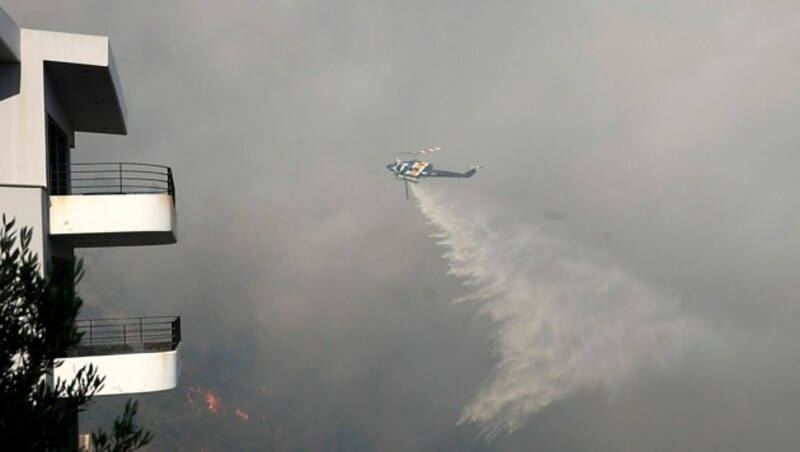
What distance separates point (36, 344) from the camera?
11.8m

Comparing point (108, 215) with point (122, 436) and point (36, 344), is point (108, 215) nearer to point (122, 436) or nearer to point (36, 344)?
point (36, 344)

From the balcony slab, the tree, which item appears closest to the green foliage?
the tree

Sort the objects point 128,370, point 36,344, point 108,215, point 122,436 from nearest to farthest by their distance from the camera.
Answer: point 36,344 → point 122,436 → point 108,215 → point 128,370

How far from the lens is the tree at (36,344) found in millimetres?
11445

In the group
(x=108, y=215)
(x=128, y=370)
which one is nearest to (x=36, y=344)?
(x=108, y=215)

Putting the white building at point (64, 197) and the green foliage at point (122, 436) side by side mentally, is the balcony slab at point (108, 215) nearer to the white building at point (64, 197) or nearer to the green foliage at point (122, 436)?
the white building at point (64, 197)

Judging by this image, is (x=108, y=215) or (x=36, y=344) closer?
(x=36, y=344)

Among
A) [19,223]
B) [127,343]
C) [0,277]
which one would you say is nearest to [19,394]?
[0,277]

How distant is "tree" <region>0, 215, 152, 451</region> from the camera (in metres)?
11.4

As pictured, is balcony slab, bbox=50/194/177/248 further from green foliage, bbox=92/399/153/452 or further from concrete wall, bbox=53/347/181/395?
green foliage, bbox=92/399/153/452

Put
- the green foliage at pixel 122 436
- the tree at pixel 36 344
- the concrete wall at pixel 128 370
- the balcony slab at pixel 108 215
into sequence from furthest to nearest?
the concrete wall at pixel 128 370
the balcony slab at pixel 108 215
the green foliage at pixel 122 436
the tree at pixel 36 344

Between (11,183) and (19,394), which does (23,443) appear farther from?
(11,183)

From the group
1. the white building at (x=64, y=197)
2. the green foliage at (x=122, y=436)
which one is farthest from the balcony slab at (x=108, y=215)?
the green foliage at (x=122, y=436)

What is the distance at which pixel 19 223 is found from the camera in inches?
665
